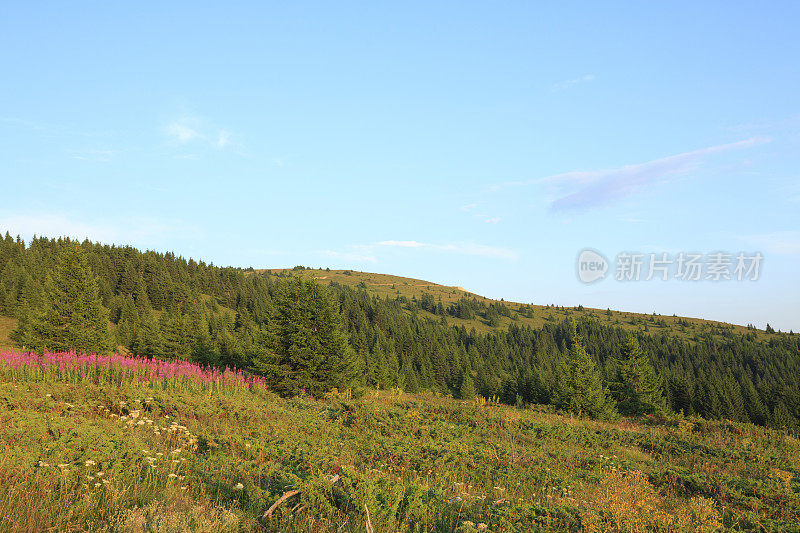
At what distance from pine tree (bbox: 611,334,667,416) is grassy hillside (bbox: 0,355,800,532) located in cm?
2429

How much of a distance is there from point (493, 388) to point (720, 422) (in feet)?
236

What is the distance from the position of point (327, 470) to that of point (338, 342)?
42.5ft

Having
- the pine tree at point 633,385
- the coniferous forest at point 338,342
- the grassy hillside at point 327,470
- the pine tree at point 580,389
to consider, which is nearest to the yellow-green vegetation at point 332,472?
the grassy hillside at point 327,470

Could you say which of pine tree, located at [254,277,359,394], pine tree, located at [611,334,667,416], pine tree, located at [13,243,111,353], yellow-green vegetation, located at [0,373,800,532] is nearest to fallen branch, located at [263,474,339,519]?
yellow-green vegetation, located at [0,373,800,532]

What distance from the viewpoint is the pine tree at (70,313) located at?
2698 cm

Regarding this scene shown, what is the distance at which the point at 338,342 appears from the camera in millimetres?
19047

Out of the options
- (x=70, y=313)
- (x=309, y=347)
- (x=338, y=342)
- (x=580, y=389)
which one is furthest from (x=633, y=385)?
(x=70, y=313)

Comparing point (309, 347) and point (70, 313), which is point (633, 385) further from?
point (70, 313)

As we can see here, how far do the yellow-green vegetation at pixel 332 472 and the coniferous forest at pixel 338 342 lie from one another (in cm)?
677

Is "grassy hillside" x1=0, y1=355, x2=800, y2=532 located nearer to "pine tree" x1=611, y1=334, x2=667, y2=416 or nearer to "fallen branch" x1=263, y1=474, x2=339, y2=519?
"fallen branch" x1=263, y1=474, x2=339, y2=519

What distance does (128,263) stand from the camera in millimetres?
97312

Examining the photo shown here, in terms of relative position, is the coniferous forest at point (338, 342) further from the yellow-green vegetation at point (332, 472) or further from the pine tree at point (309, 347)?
the yellow-green vegetation at point (332, 472)

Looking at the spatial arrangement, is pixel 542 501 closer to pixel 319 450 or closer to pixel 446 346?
pixel 319 450

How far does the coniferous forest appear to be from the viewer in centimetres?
1973
